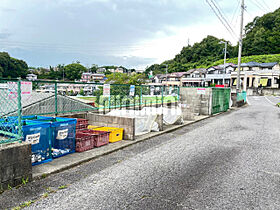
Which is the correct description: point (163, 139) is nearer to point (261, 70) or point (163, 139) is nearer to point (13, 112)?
point (13, 112)

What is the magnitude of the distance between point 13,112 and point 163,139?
5.41 metres

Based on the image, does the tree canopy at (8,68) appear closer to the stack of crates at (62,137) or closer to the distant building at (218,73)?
the distant building at (218,73)

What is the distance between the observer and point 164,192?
12.7 feet

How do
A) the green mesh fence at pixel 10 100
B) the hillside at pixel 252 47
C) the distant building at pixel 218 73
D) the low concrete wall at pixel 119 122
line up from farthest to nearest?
the hillside at pixel 252 47 → the distant building at pixel 218 73 → the low concrete wall at pixel 119 122 → the green mesh fence at pixel 10 100

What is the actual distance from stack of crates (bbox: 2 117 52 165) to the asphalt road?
0.76 meters

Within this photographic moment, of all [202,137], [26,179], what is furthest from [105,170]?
[202,137]

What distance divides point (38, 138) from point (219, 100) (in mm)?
15681

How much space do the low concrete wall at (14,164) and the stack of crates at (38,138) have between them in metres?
0.69

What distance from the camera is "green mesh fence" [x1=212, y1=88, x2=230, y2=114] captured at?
16250 mm

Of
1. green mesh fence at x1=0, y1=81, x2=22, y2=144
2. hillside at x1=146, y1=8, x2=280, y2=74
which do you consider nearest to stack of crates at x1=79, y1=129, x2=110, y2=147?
green mesh fence at x1=0, y1=81, x2=22, y2=144

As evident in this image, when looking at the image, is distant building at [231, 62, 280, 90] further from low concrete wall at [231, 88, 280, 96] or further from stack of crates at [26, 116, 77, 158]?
stack of crates at [26, 116, 77, 158]

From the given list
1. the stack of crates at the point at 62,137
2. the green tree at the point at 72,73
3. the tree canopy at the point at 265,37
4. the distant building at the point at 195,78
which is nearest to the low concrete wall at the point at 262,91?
the distant building at the point at 195,78

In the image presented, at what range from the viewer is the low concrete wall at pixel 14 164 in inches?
145

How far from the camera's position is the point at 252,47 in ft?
270
